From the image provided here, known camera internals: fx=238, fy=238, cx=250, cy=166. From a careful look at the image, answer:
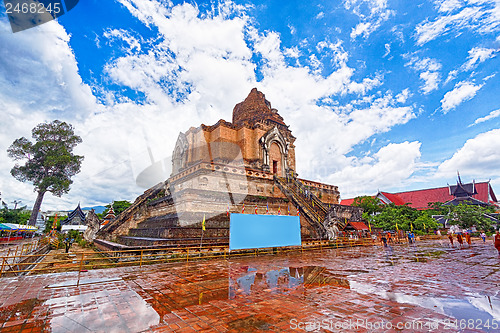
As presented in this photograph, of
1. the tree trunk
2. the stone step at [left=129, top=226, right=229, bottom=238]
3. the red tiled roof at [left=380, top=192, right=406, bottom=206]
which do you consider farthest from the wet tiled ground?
the red tiled roof at [left=380, top=192, right=406, bottom=206]

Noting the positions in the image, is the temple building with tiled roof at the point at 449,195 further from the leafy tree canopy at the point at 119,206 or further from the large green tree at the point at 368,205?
the leafy tree canopy at the point at 119,206

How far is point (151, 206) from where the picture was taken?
17594mm

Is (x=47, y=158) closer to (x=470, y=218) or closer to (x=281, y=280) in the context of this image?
(x=281, y=280)

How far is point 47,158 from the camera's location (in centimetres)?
2689

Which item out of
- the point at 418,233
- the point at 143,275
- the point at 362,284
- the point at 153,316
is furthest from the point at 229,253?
the point at 418,233

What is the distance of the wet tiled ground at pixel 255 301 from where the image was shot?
3531 mm

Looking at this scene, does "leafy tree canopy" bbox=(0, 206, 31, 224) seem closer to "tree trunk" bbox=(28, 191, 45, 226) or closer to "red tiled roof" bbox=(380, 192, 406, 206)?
"tree trunk" bbox=(28, 191, 45, 226)

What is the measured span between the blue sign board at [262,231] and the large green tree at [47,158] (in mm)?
26926

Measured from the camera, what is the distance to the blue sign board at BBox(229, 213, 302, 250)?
10.0 m

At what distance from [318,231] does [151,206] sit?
11.9 metres

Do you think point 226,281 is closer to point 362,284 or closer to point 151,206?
point 362,284

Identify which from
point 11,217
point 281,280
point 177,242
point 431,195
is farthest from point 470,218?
point 11,217

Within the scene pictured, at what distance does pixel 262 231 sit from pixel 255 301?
6.30 metres

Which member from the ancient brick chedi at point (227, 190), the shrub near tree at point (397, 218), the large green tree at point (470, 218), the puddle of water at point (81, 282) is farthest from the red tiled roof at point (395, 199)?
the puddle of water at point (81, 282)
